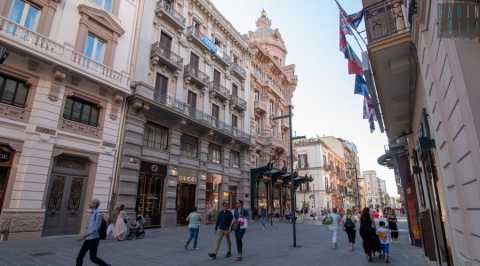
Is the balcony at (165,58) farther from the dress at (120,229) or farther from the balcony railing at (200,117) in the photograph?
the dress at (120,229)

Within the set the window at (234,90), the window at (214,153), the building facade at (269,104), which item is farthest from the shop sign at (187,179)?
the window at (234,90)

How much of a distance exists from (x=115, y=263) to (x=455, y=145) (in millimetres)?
8486

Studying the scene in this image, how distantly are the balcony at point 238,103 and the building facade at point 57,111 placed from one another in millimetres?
11886

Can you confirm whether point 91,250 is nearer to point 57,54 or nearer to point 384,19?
point 384,19

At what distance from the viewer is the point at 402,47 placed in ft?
20.7

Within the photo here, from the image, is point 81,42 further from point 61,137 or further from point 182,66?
point 182,66

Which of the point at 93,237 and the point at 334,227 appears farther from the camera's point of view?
the point at 334,227

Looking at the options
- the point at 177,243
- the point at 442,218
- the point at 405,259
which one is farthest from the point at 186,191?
the point at 442,218

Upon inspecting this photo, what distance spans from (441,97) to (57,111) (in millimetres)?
14776

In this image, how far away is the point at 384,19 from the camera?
6.52 metres

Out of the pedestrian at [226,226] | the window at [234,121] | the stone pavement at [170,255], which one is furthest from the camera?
the window at [234,121]

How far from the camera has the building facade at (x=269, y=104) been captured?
1169 inches

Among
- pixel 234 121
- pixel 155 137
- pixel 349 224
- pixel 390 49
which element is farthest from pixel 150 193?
pixel 390 49

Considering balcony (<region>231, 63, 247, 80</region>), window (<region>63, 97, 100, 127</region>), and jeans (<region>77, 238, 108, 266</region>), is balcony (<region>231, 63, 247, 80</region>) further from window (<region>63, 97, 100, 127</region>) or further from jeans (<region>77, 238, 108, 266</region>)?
jeans (<region>77, 238, 108, 266</region>)
